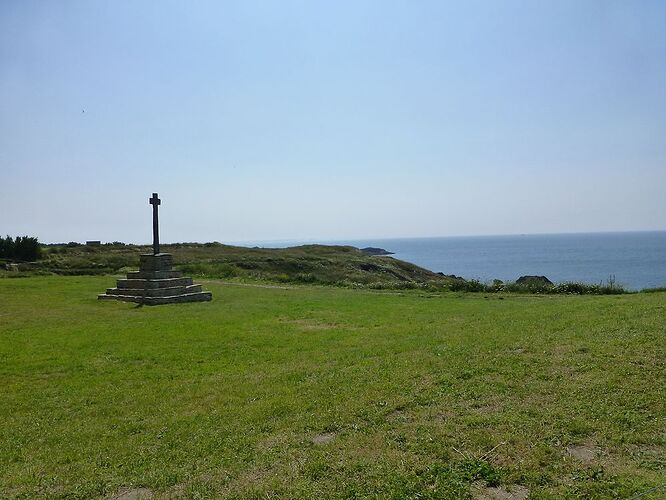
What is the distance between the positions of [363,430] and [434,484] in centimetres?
141

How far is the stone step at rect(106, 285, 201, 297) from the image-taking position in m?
21.3

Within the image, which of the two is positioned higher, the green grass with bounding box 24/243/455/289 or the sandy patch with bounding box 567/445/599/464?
the green grass with bounding box 24/243/455/289

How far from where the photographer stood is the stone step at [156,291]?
69.8 ft

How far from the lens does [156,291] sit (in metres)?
21.2

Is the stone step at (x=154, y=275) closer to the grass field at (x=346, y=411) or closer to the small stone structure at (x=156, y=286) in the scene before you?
the small stone structure at (x=156, y=286)

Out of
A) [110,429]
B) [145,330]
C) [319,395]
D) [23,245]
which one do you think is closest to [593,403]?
[319,395]

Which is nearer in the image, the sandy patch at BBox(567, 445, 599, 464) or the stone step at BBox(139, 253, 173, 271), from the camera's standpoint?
the sandy patch at BBox(567, 445, 599, 464)

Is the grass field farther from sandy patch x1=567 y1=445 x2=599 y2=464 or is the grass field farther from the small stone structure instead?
the small stone structure

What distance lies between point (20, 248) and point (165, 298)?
29.6 m

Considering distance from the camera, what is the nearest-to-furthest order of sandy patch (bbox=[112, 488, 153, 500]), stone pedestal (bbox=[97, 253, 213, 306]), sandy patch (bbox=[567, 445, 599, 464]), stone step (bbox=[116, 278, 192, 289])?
sandy patch (bbox=[112, 488, 153, 500]) → sandy patch (bbox=[567, 445, 599, 464]) → stone pedestal (bbox=[97, 253, 213, 306]) → stone step (bbox=[116, 278, 192, 289])

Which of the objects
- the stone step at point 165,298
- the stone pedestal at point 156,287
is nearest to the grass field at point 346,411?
the stone step at point 165,298

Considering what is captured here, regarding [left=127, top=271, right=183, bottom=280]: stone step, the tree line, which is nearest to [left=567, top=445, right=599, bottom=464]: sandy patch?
[left=127, top=271, right=183, bottom=280]: stone step

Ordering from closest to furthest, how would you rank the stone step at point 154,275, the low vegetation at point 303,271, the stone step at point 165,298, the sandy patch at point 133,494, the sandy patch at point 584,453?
1. the sandy patch at point 133,494
2. the sandy patch at point 584,453
3. the stone step at point 165,298
4. the stone step at point 154,275
5. the low vegetation at point 303,271

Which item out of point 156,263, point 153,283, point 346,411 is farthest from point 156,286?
point 346,411
